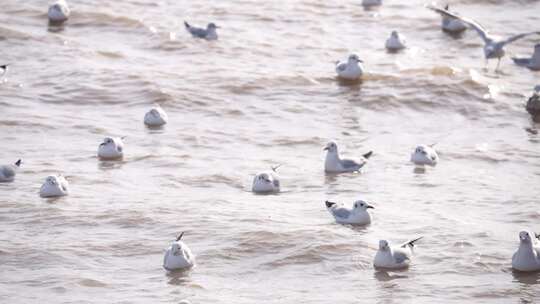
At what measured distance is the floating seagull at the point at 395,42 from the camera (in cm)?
2575

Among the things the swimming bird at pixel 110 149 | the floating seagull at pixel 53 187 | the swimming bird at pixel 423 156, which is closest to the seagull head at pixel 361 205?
the swimming bird at pixel 423 156

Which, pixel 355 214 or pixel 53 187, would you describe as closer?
pixel 355 214

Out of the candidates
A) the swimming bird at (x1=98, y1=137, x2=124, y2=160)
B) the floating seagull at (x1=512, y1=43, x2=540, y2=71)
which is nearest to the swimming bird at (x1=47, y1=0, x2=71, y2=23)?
the swimming bird at (x1=98, y1=137, x2=124, y2=160)

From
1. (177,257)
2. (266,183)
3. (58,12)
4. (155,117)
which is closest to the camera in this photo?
(177,257)

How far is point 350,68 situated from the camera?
23.7m

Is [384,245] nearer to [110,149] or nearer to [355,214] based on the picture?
[355,214]

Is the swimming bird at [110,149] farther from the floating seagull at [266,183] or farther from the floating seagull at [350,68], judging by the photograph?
the floating seagull at [350,68]

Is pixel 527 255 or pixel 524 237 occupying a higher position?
pixel 524 237

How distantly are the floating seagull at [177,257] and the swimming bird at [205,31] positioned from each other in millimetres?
11448

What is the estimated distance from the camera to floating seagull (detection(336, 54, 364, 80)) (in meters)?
23.7

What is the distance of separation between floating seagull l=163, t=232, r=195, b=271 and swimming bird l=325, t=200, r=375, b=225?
247 centimetres

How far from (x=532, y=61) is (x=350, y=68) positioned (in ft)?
11.7

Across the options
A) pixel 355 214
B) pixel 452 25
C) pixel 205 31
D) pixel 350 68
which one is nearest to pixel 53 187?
pixel 355 214

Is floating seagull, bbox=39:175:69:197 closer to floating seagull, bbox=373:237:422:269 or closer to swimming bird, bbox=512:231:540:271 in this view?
floating seagull, bbox=373:237:422:269
